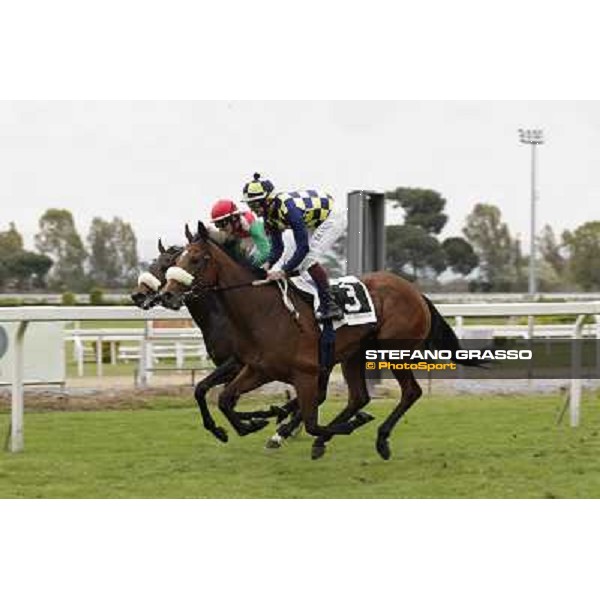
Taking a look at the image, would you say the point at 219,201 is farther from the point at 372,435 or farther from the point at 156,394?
the point at 156,394

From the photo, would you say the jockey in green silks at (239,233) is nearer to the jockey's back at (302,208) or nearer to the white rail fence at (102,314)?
the jockey's back at (302,208)

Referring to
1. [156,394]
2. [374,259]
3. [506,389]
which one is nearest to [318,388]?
[374,259]

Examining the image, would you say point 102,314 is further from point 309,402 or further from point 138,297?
point 309,402

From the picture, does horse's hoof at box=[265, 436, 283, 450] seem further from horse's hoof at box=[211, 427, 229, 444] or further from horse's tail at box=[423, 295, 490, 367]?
horse's tail at box=[423, 295, 490, 367]

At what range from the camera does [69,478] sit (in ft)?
18.9

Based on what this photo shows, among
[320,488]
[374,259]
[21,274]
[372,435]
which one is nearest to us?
[320,488]

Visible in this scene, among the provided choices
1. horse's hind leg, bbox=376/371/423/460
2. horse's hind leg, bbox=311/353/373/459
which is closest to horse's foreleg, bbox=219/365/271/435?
horse's hind leg, bbox=311/353/373/459

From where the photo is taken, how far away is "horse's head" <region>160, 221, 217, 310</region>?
5539 mm

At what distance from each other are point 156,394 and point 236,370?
85.5 inches

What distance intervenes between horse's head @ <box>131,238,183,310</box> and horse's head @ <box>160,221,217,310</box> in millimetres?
122

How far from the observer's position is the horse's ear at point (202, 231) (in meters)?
5.60

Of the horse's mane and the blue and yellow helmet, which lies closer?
the blue and yellow helmet

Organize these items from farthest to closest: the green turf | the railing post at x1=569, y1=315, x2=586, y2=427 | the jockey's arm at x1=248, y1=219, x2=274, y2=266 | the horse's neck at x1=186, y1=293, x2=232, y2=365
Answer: the railing post at x1=569, y1=315, x2=586, y2=427
the horse's neck at x1=186, y1=293, x2=232, y2=365
the jockey's arm at x1=248, y1=219, x2=274, y2=266
the green turf

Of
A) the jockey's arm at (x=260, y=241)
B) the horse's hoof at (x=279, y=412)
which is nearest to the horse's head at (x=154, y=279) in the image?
the jockey's arm at (x=260, y=241)
